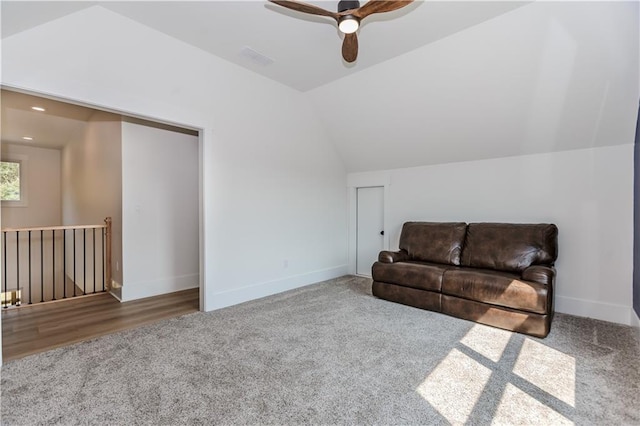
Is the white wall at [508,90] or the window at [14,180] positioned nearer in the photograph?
the white wall at [508,90]

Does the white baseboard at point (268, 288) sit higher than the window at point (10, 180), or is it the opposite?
the window at point (10, 180)

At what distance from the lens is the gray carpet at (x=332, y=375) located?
1791mm

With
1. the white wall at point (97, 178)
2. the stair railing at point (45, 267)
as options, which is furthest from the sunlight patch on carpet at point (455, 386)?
the stair railing at point (45, 267)

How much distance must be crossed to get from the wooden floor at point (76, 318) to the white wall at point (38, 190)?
482 cm

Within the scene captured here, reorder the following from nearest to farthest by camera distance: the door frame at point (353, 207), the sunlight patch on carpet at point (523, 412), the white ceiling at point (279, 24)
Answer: the sunlight patch on carpet at point (523, 412) < the white ceiling at point (279, 24) < the door frame at point (353, 207)

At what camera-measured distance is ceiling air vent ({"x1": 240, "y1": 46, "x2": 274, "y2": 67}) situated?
336 centimetres

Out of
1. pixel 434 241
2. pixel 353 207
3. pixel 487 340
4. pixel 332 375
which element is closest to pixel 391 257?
pixel 434 241

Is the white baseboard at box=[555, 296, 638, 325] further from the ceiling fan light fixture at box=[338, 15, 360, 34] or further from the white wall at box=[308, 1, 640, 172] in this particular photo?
the ceiling fan light fixture at box=[338, 15, 360, 34]

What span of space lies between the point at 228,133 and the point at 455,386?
3.59m

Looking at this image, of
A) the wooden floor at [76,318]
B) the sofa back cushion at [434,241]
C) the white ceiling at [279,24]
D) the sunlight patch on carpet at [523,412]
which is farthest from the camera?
the sofa back cushion at [434,241]

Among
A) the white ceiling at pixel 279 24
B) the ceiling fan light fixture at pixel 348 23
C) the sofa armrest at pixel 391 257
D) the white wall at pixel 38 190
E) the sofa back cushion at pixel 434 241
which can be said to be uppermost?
the white ceiling at pixel 279 24

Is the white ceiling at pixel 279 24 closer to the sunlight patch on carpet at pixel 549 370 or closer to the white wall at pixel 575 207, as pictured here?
the white wall at pixel 575 207

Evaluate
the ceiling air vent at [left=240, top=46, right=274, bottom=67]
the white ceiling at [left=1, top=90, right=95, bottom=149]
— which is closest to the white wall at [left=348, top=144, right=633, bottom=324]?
the ceiling air vent at [left=240, top=46, right=274, bottom=67]

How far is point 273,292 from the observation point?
439cm
